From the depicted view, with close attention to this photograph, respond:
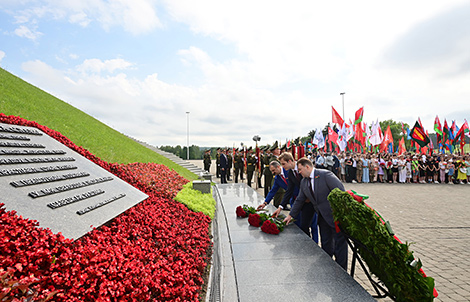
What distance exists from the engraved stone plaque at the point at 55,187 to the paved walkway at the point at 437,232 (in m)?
3.70

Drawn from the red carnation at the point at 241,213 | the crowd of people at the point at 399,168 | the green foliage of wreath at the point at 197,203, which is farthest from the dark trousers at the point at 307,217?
the crowd of people at the point at 399,168

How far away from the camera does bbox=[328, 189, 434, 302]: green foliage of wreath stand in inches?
89.9

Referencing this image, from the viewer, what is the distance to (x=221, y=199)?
812 centimetres

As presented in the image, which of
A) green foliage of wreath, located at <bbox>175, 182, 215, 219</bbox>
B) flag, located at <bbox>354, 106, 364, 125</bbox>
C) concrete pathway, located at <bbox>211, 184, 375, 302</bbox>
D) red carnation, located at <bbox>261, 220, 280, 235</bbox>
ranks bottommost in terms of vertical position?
concrete pathway, located at <bbox>211, 184, 375, 302</bbox>

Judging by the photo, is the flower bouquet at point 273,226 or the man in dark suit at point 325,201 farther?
the flower bouquet at point 273,226

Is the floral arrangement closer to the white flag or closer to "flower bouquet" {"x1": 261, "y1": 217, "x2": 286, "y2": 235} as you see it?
"flower bouquet" {"x1": 261, "y1": 217, "x2": 286, "y2": 235}

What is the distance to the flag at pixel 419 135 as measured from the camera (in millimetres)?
20359

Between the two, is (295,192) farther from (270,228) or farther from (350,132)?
(350,132)

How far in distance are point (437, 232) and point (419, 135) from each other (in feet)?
57.4

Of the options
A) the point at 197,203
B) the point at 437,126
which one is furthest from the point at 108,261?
the point at 437,126

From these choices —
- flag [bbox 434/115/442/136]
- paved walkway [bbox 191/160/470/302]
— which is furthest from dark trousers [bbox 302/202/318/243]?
flag [bbox 434/115/442/136]

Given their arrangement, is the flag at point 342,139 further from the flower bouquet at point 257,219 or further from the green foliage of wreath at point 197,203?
the flower bouquet at point 257,219

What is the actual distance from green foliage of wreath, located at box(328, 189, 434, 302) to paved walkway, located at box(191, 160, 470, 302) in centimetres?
23

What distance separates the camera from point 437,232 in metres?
6.37
